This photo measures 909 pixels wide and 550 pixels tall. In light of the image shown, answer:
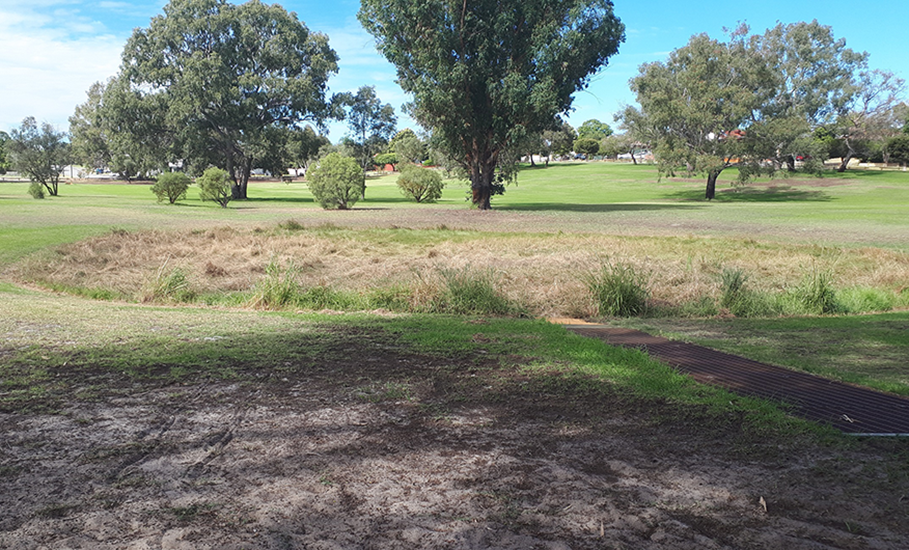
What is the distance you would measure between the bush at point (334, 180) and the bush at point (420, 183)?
11.7 metres

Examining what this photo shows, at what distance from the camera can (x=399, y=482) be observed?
3.90 meters

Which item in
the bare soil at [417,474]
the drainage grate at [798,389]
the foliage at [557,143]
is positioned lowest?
the drainage grate at [798,389]

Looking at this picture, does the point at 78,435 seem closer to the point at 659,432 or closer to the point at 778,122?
the point at 659,432

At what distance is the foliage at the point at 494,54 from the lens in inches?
1378

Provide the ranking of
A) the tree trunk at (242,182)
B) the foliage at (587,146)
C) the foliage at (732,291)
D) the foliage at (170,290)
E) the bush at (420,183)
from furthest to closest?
the foliage at (587,146) < the tree trunk at (242,182) < the bush at (420,183) < the foliage at (170,290) < the foliage at (732,291)

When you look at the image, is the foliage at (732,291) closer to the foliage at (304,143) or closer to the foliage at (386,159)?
the foliage at (304,143)

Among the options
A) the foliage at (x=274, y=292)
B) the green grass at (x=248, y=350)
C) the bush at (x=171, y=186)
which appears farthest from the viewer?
the bush at (x=171, y=186)

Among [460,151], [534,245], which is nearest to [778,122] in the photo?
[460,151]

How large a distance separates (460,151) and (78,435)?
3699 centimetres

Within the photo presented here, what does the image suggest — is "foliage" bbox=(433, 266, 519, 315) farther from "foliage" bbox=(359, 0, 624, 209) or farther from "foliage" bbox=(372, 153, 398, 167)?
"foliage" bbox=(372, 153, 398, 167)

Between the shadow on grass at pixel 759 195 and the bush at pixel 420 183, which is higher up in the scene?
the bush at pixel 420 183

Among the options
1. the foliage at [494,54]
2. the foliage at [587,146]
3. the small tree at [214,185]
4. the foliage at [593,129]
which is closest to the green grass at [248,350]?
the foliage at [494,54]

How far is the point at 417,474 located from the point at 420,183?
48022mm

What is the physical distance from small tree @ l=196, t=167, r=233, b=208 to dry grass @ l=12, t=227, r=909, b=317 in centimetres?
2049
